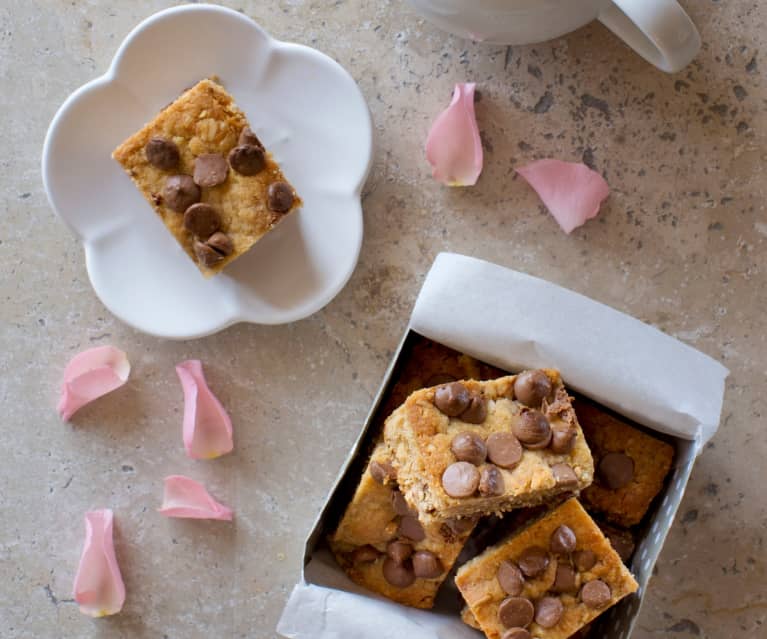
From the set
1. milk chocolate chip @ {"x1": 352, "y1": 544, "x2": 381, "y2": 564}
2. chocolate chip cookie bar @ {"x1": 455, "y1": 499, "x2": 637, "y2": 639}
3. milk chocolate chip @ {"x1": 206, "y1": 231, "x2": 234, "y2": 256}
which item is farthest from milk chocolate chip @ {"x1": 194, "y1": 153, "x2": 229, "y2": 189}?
chocolate chip cookie bar @ {"x1": 455, "y1": 499, "x2": 637, "y2": 639}

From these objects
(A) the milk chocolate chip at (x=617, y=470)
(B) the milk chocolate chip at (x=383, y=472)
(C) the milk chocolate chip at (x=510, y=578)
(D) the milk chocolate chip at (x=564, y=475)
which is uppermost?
(D) the milk chocolate chip at (x=564, y=475)

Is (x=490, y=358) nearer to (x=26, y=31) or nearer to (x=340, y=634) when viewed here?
(x=340, y=634)

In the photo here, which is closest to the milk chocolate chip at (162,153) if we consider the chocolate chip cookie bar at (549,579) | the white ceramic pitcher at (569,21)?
the white ceramic pitcher at (569,21)

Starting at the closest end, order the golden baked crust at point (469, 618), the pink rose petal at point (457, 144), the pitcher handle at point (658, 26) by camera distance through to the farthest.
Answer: the pitcher handle at point (658, 26) < the golden baked crust at point (469, 618) < the pink rose petal at point (457, 144)

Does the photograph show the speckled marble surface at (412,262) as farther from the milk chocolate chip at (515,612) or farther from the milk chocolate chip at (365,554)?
the milk chocolate chip at (515,612)

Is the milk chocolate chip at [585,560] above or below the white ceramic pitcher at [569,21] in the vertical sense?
below

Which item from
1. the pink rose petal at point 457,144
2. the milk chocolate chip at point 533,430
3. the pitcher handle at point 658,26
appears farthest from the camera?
the pink rose petal at point 457,144

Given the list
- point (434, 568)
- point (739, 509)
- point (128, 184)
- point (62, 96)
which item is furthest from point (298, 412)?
point (739, 509)

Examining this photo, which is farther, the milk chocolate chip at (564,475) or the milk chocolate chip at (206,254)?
the milk chocolate chip at (206,254)
